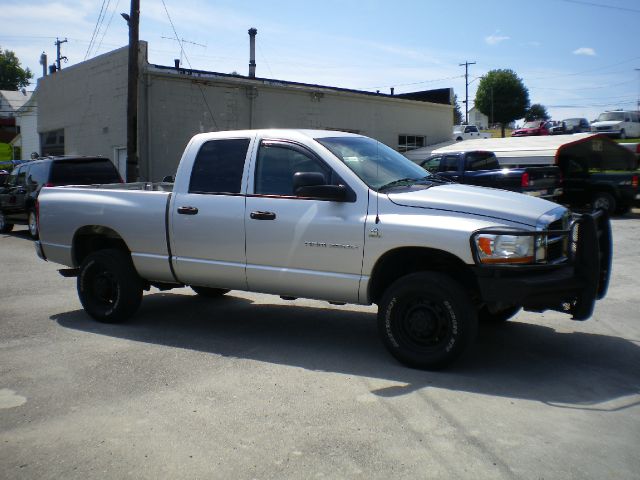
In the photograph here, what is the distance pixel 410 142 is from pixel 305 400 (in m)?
28.8

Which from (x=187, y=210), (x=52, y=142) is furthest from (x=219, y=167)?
(x=52, y=142)

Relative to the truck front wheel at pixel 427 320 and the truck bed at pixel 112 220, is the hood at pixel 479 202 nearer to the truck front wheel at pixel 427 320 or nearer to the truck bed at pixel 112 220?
the truck front wheel at pixel 427 320

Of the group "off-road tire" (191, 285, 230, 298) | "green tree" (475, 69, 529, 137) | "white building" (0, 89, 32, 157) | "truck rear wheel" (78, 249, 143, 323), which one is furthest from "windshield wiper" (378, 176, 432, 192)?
"green tree" (475, 69, 529, 137)

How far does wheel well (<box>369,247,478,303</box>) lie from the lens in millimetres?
5196

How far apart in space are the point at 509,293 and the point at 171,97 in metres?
18.9

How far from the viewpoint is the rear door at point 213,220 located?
6008mm

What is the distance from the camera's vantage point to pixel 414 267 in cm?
552

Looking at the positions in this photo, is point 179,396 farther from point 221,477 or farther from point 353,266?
point 353,266

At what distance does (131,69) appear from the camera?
18141mm

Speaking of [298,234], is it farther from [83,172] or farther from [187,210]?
[83,172]

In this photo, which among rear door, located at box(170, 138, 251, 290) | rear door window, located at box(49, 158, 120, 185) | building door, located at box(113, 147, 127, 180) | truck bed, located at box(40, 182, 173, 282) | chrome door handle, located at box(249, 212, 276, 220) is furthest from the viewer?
building door, located at box(113, 147, 127, 180)

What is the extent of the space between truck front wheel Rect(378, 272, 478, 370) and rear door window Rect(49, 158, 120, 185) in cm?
1071

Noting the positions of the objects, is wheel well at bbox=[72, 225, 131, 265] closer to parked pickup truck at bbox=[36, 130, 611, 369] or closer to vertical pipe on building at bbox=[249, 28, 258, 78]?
parked pickup truck at bbox=[36, 130, 611, 369]

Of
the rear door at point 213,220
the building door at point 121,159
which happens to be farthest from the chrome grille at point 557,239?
the building door at point 121,159
